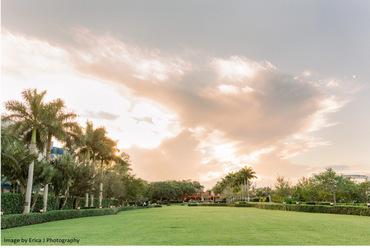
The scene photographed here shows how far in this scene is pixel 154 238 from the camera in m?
11.1

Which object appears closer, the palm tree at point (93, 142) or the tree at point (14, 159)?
the tree at point (14, 159)

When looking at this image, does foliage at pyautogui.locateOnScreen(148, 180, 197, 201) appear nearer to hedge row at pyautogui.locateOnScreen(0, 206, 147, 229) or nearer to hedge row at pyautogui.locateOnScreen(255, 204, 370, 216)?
hedge row at pyautogui.locateOnScreen(255, 204, 370, 216)

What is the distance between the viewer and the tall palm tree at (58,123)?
23.8 metres

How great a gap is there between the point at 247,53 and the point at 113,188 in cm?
3351

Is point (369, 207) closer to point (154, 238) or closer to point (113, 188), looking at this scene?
point (154, 238)

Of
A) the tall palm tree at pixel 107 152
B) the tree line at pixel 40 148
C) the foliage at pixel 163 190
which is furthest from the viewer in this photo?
the foliage at pixel 163 190

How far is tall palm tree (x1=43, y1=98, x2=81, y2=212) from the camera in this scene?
2380 cm

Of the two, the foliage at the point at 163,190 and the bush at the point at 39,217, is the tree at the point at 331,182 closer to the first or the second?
the bush at the point at 39,217

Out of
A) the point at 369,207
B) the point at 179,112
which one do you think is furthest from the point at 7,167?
the point at 369,207

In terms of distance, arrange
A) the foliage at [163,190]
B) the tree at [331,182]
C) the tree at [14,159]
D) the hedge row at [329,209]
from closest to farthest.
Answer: the tree at [14,159] < the hedge row at [329,209] < the tree at [331,182] < the foliage at [163,190]

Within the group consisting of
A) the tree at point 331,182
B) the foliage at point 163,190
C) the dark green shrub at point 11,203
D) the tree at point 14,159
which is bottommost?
the foliage at point 163,190

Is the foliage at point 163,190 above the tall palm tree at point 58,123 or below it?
below

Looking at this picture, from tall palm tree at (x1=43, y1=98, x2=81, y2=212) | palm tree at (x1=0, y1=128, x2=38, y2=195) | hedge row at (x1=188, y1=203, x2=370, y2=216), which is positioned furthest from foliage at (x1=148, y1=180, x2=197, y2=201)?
palm tree at (x1=0, y1=128, x2=38, y2=195)

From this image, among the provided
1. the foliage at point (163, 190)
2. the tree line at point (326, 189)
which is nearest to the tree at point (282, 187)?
the tree line at point (326, 189)
